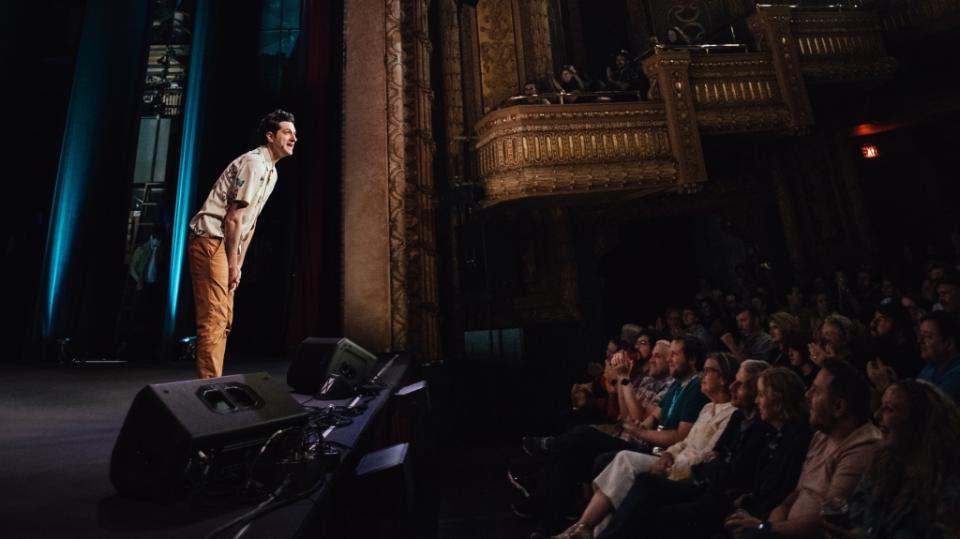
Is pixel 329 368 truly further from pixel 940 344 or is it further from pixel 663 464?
pixel 940 344

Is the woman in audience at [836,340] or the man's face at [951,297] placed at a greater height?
the man's face at [951,297]

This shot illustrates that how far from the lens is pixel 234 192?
7.99ft

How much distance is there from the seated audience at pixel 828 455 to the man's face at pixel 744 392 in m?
0.43

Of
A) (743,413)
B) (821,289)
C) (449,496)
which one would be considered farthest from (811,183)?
(449,496)

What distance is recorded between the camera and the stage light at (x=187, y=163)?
16.5ft

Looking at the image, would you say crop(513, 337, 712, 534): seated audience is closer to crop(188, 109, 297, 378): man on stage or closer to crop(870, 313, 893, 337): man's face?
crop(870, 313, 893, 337): man's face

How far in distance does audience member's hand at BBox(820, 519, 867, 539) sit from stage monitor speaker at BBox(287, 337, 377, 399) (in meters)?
2.15

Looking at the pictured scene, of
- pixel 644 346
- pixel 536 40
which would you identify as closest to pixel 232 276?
pixel 644 346

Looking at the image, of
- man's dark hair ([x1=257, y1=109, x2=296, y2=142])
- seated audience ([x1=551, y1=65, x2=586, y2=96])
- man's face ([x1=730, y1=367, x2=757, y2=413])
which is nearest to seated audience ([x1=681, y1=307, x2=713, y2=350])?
man's face ([x1=730, y1=367, x2=757, y2=413])

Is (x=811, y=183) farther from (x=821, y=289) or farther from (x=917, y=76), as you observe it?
(x=821, y=289)

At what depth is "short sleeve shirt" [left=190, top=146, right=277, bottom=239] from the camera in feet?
7.96

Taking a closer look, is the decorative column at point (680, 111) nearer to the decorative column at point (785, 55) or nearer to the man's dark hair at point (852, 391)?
the decorative column at point (785, 55)

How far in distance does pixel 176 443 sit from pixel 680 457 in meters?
2.42

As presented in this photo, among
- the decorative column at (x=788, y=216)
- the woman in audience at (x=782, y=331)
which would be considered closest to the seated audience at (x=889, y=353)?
the woman in audience at (x=782, y=331)
